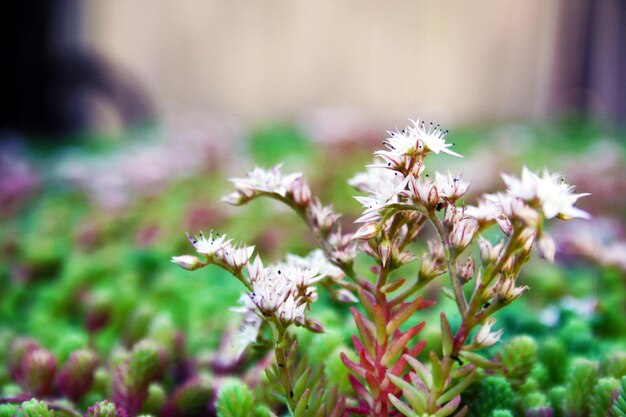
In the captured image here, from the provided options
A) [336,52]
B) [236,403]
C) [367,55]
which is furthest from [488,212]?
[367,55]

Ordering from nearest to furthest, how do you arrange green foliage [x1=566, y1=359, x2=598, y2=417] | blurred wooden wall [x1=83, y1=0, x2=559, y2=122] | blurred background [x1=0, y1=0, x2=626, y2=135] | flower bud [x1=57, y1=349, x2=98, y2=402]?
green foliage [x1=566, y1=359, x2=598, y2=417] < flower bud [x1=57, y1=349, x2=98, y2=402] < blurred background [x1=0, y1=0, x2=626, y2=135] < blurred wooden wall [x1=83, y1=0, x2=559, y2=122]

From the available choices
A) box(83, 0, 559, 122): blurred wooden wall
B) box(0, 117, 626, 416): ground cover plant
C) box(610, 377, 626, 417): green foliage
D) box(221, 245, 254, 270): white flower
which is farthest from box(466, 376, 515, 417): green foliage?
box(83, 0, 559, 122): blurred wooden wall

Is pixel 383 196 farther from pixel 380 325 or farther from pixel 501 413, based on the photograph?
pixel 501 413

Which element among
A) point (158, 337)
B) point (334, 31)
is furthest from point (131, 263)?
point (334, 31)

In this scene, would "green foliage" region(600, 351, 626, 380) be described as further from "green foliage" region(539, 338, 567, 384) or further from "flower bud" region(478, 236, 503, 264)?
"flower bud" region(478, 236, 503, 264)

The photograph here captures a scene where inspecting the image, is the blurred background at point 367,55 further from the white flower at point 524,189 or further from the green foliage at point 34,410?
the white flower at point 524,189

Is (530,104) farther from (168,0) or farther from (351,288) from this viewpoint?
(351,288)

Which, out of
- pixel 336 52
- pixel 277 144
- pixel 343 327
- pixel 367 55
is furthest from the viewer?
pixel 367 55

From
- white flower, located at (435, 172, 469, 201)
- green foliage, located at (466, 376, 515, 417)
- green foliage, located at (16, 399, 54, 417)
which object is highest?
white flower, located at (435, 172, 469, 201)
